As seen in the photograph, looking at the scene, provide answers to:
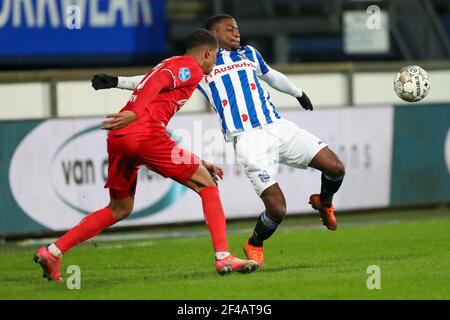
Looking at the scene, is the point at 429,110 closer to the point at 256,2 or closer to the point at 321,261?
the point at 256,2

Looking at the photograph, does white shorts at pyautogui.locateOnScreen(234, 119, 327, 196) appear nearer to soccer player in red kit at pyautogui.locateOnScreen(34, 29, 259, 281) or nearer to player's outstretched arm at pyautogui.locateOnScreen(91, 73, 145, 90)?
soccer player in red kit at pyautogui.locateOnScreen(34, 29, 259, 281)

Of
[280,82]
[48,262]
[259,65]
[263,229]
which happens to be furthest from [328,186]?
[48,262]

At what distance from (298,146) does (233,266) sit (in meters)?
1.74

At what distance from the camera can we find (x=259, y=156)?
10.2m

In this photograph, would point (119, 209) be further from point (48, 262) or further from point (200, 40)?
point (200, 40)

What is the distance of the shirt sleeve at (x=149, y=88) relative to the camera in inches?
347

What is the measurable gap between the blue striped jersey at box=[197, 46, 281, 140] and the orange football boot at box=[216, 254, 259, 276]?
1.73m

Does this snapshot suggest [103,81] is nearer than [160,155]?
No

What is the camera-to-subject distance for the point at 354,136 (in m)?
16.5

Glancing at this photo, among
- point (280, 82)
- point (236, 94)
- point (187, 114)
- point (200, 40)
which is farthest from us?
point (187, 114)

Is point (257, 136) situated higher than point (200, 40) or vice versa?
point (200, 40)

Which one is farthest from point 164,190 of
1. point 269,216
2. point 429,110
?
point 269,216

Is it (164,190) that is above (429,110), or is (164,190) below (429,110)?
below
